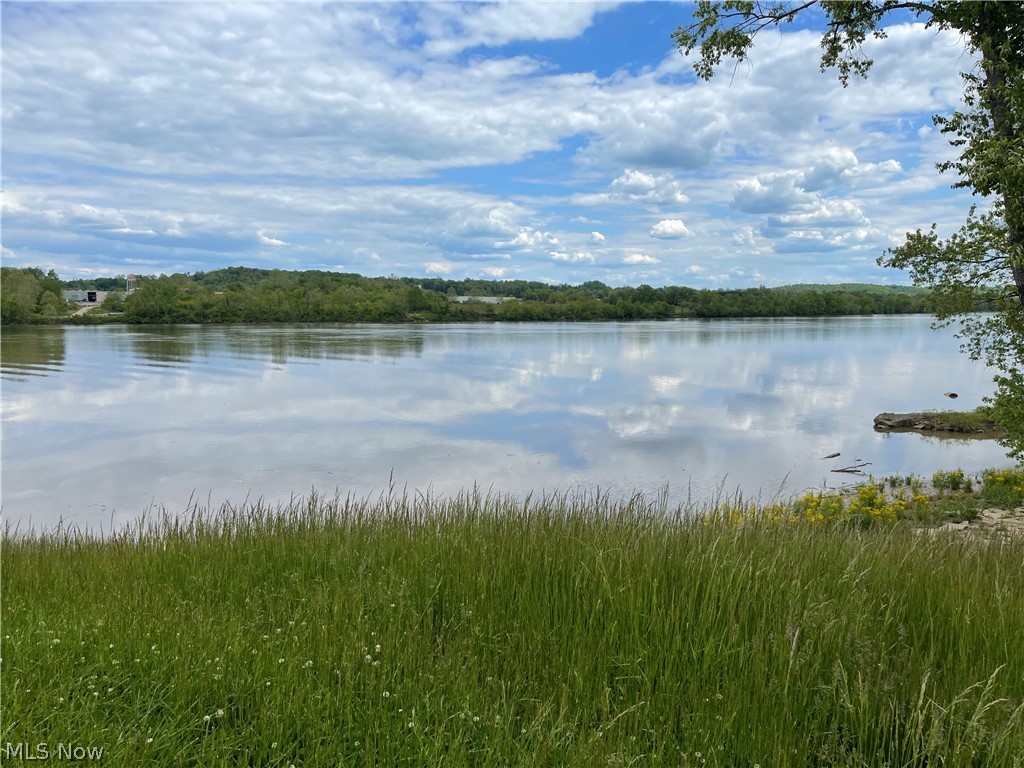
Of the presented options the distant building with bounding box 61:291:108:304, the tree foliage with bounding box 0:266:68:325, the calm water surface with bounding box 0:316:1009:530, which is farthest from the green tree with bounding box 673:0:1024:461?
the distant building with bounding box 61:291:108:304

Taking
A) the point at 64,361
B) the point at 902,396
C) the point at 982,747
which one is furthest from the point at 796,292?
the point at 982,747

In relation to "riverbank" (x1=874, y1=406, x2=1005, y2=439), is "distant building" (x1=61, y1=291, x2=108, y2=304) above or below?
above

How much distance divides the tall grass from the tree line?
3718 inches

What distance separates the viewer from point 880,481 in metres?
16.1

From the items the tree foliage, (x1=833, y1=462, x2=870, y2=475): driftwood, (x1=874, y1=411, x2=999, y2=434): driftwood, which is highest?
the tree foliage

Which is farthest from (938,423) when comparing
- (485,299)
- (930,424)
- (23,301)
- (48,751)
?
(485,299)

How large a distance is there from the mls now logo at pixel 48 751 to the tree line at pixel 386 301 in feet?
313

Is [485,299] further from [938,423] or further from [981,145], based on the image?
[981,145]

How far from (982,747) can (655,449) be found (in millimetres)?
17659

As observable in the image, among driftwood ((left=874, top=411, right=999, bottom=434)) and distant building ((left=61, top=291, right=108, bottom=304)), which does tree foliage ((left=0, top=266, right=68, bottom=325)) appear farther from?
driftwood ((left=874, top=411, right=999, bottom=434))

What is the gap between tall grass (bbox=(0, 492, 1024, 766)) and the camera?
261 cm

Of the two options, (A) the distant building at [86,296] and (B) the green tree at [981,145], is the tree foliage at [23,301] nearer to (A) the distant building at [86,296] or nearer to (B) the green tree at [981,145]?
(A) the distant building at [86,296]

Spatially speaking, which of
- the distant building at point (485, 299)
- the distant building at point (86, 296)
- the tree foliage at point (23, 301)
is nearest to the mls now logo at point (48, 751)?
the tree foliage at point (23, 301)

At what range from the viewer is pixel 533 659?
3264mm
